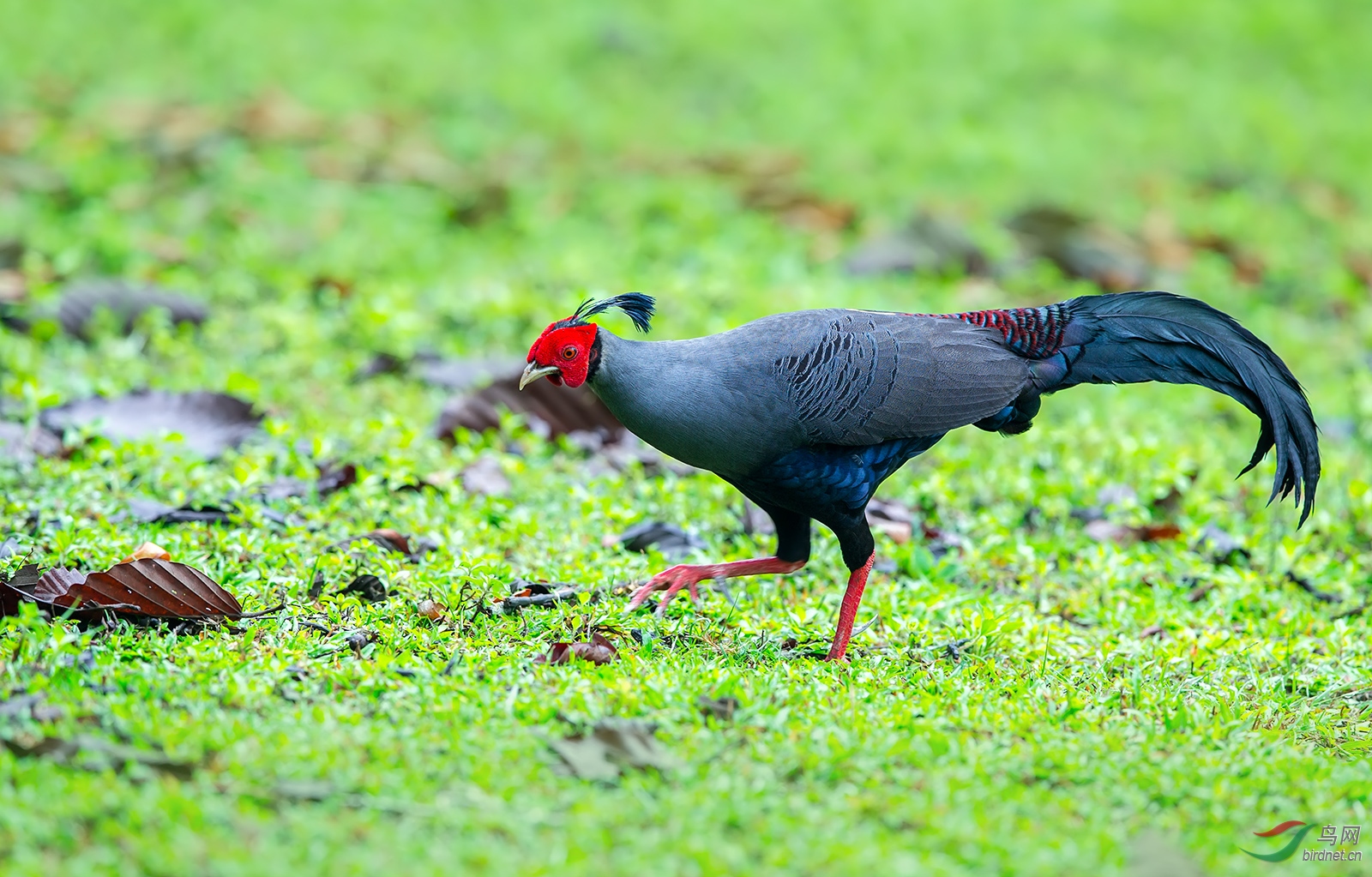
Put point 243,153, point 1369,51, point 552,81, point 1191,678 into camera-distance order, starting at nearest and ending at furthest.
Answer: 1. point 1191,678
2. point 243,153
3. point 552,81
4. point 1369,51

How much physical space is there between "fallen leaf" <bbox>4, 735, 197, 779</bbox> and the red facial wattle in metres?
1.54

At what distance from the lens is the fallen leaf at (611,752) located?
3086 mm

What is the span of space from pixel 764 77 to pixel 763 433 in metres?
8.54

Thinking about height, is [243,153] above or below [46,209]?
above

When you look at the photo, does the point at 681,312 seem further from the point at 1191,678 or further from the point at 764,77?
the point at 764,77

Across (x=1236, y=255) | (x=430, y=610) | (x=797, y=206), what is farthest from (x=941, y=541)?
(x=1236, y=255)

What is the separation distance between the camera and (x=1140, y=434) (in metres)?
6.20

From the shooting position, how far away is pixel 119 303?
22.2 ft

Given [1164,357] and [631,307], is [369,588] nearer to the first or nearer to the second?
[631,307]

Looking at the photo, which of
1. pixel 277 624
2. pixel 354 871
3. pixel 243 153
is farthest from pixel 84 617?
pixel 243 153

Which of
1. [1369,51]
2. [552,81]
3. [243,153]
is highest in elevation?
[1369,51]

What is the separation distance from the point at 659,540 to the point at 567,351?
4.02ft

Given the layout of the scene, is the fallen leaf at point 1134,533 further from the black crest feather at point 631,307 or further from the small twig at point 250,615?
the small twig at point 250,615
